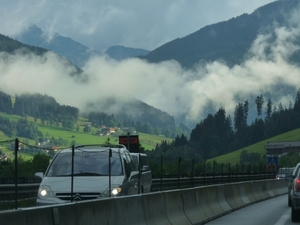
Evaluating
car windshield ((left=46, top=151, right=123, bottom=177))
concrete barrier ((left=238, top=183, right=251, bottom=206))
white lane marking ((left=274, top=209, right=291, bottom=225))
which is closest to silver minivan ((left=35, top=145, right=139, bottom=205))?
car windshield ((left=46, top=151, right=123, bottom=177))

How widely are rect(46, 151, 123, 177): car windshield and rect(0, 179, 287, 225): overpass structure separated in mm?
1852

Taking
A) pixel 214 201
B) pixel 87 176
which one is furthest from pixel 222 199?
pixel 87 176

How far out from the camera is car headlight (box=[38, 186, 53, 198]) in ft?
55.3

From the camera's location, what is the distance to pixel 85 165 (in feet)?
Result: 59.6

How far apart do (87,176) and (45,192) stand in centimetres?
119

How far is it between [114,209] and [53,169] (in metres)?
6.95

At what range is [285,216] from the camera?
21.3m

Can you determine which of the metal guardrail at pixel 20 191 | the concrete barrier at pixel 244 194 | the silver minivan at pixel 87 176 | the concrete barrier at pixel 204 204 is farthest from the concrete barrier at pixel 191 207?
the concrete barrier at pixel 244 194

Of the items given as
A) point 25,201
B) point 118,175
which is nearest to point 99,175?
point 118,175

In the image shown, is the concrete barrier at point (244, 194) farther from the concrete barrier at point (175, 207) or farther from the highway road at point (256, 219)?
the concrete barrier at point (175, 207)

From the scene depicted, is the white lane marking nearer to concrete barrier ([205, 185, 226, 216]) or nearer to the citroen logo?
concrete barrier ([205, 185, 226, 216])

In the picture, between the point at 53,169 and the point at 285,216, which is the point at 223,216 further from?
the point at 53,169

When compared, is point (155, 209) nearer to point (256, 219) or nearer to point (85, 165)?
point (85, 165)

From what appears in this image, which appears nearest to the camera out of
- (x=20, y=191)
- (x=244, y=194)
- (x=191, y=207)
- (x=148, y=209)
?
(x=148, y=209)
